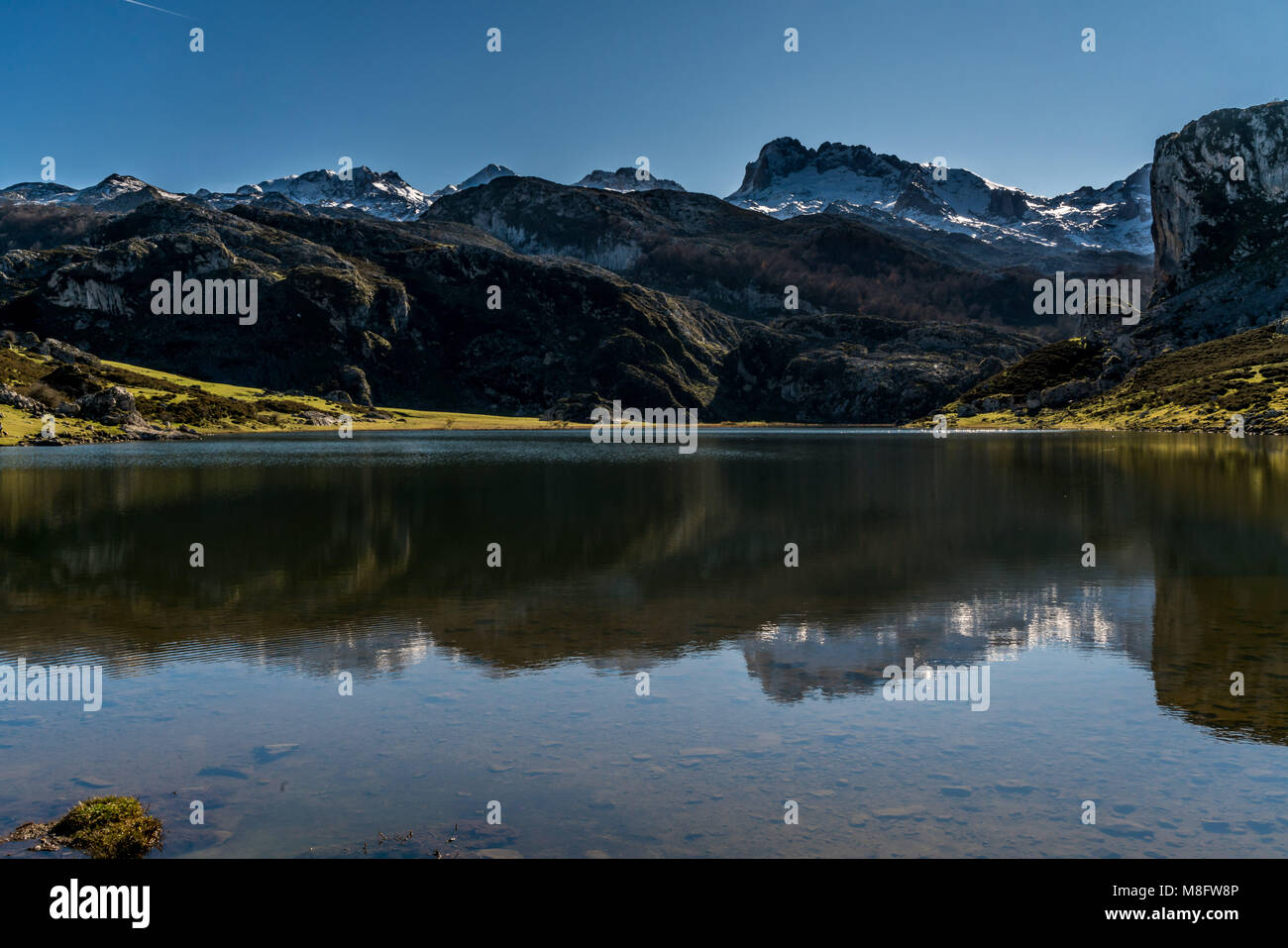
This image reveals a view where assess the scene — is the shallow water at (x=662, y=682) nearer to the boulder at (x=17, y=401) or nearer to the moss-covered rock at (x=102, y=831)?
the moss-covered rock at (x=102, y=831)

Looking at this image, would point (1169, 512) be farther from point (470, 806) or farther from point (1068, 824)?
point (470, 806)

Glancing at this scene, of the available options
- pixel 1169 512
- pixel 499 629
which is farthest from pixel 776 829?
pixel 1169 512

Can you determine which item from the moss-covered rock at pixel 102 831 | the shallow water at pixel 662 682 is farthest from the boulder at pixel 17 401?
the moss-covered rock at pixel 102 831

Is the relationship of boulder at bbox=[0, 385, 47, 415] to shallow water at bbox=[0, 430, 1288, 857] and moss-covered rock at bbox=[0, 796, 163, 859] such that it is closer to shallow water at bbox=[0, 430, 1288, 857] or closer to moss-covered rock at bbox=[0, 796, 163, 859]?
shallow water at bbox=[0, 430, 1288, 857]

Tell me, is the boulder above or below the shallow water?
above

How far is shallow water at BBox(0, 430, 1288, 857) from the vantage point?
15.2 m

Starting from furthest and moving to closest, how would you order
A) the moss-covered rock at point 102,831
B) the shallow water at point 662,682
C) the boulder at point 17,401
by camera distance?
the boulder at point 17,401
the shallow water at point 662,682
the moss-covered rock at point 102,831

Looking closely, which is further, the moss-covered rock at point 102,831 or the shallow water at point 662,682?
the shallow water at point 662,682

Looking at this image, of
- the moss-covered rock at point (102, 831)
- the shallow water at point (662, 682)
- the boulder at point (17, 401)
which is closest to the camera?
the moss-covered rock at point (102, 831)

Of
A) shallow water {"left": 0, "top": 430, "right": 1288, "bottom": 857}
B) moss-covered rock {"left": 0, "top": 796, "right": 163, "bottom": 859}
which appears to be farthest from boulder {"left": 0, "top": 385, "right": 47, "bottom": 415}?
moss-covered rock {"left": 0, "top": 796, "right": 163, "bottom": 859}

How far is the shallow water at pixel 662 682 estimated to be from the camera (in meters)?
15.2

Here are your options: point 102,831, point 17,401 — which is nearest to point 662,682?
point 102,831

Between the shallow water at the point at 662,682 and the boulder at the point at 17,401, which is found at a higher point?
the boulder at the point at 17,401
